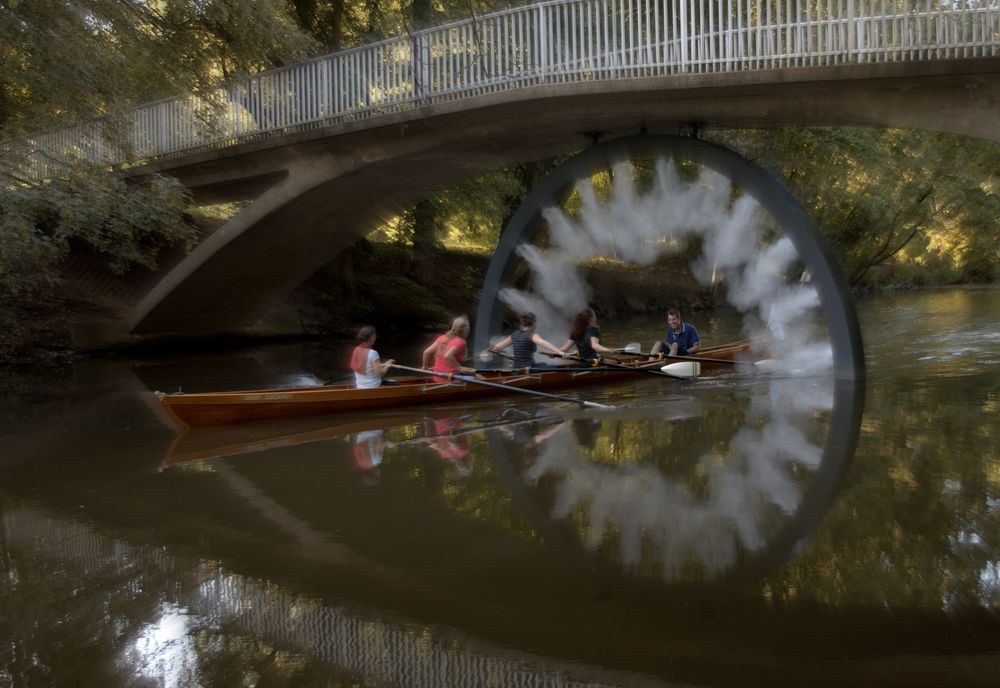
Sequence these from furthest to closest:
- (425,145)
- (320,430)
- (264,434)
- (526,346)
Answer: (425,145) < (526,346) < (320,430) < (264,434)

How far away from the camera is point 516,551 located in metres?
4.73

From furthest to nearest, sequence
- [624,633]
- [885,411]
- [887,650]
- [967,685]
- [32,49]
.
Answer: [32,49] < [885,411] < [624,633] < [887,650] < [967,685]

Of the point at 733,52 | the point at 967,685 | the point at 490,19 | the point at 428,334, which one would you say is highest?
the point at 490,19

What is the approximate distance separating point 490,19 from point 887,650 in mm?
11214

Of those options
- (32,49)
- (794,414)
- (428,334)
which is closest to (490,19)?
(32,49)

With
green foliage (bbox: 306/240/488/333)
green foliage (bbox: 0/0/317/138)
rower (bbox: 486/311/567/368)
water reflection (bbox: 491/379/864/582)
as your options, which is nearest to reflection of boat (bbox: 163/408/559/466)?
water reflection (bbox: 491/379/864/582)

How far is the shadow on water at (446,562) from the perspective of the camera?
344 cm

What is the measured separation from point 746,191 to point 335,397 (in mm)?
6419

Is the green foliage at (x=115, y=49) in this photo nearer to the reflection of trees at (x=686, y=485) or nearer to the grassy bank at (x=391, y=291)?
the reflection of trees at (x=686, y=485)

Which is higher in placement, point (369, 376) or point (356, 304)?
point (356, 304)

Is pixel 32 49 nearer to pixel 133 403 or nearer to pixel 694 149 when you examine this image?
pixel 133 403

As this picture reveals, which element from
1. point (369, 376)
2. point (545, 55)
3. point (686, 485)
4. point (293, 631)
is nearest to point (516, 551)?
point (293, 631)

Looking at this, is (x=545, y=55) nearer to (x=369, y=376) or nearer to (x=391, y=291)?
(x=369, y=376)

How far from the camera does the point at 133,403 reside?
11.6m
